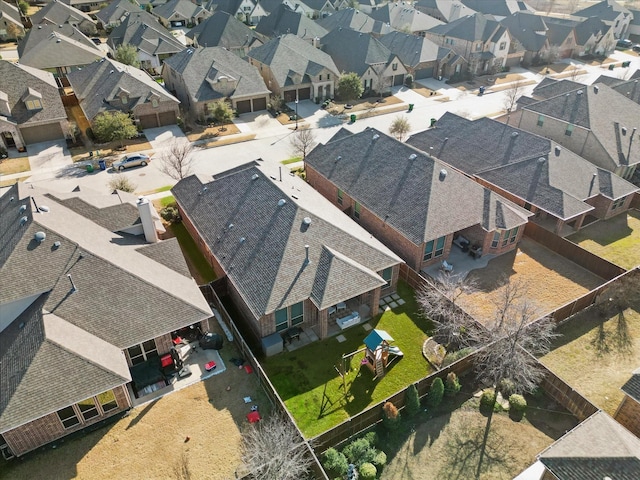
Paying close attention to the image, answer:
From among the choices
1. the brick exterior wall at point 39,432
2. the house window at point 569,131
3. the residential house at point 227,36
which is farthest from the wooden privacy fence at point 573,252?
the residential house at point 227,36

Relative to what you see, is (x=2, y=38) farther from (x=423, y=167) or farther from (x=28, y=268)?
(x=423, y=167)

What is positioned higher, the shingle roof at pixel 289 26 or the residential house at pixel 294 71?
the shingle roof at pixel 289 26

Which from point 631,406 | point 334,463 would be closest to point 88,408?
point 334,463

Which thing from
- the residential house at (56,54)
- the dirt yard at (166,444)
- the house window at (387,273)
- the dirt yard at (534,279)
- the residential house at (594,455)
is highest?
the residential house at (56,54)

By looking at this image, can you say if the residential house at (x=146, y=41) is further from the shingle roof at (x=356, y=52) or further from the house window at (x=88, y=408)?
the house window at (x=88, y=408)

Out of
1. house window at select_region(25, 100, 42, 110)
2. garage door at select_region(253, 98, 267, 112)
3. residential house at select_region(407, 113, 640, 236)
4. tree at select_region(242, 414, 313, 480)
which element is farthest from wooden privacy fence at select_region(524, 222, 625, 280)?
house window at select_region(25, 100, 42, 110)

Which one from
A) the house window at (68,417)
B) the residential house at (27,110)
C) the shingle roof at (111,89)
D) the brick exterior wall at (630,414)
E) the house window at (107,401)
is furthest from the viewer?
the shingle roof at (111,89)
